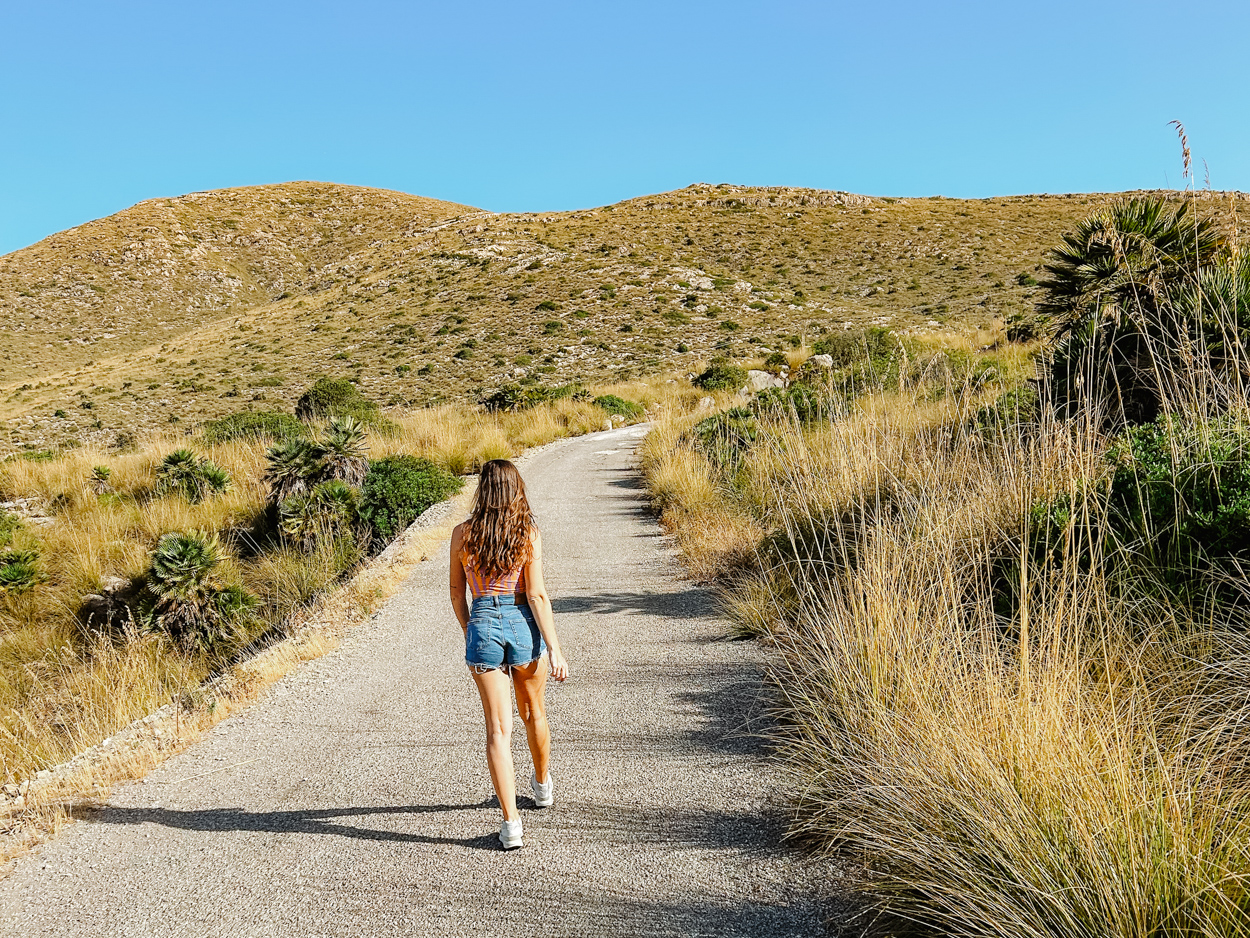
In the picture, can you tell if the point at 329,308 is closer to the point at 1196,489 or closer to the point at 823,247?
the point at 823,247

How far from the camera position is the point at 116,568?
10977mm

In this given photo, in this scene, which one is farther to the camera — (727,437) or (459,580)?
(727,437)

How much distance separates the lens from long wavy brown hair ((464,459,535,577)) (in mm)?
3465

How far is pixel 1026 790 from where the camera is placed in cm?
250

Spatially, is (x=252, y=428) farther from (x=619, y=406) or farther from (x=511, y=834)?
(x=511, y=834)

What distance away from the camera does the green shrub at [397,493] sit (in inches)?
456

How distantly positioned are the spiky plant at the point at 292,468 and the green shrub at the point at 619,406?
1178cm

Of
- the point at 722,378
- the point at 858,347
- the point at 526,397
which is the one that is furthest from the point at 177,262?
the point at 858,347

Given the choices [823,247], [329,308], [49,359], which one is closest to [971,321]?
[823,247]

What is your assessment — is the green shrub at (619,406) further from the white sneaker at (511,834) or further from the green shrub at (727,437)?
the white sneaker at (511,834)

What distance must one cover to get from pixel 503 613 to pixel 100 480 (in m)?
14.4

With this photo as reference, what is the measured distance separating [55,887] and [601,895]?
8.07 ft

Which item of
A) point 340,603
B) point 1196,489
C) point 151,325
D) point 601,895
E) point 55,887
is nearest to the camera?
point 601,895

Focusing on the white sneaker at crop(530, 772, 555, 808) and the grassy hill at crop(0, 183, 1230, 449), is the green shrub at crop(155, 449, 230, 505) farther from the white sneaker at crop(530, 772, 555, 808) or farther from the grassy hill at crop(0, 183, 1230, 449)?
the grassy hill at crop(0, 183, 1230, 449)
